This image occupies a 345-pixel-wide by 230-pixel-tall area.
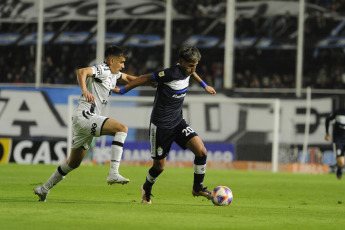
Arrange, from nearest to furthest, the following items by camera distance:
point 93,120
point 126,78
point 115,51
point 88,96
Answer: point 88,96
point 93,120
point 115,51
point 126,78

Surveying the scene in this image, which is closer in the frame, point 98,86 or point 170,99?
point 170,99

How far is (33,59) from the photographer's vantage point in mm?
30062

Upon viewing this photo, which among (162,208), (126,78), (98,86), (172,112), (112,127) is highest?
(126,78)

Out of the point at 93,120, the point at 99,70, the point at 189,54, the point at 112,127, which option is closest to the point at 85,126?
the point at 93,120

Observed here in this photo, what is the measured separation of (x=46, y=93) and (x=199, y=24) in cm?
677

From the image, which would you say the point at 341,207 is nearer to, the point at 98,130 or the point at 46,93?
the point at 98,130

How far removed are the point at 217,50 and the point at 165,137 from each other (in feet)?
64.5

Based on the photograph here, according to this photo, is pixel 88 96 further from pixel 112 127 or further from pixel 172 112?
pixel 172 112

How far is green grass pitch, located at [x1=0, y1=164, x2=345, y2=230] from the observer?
8391mm

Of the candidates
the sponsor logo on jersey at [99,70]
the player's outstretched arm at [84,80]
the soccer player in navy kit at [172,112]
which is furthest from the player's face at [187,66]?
the player's outstretched arm at [84,80]

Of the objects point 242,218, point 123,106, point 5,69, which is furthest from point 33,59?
point 242,218

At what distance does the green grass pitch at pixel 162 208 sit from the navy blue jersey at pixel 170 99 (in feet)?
3.95

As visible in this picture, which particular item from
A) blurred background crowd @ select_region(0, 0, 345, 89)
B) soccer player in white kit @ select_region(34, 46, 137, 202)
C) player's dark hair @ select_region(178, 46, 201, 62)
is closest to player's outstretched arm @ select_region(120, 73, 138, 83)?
soccer player in white kit @ select_region(34, 46, 137, 202)

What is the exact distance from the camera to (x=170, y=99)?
11.0 meters
